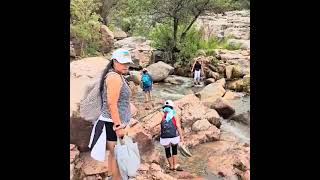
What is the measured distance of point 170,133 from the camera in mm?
3965

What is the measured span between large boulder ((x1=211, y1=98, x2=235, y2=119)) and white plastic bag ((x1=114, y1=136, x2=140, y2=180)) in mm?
761

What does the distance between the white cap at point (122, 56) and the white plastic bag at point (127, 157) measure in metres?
0.59

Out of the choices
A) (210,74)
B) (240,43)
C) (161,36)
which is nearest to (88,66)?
(161,36)

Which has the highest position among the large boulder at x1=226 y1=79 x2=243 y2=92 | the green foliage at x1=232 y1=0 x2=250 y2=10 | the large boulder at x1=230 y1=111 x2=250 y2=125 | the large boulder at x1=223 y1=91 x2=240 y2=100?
the green foliage at x1=232 y1=0 x2=250 y2=10

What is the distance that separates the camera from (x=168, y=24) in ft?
13.6

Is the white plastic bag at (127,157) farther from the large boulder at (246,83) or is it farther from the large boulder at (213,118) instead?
the large boulder at (246,83)

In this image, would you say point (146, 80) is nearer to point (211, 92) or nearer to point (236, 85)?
point (211, 92)

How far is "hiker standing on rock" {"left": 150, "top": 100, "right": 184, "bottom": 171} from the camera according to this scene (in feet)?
12.9

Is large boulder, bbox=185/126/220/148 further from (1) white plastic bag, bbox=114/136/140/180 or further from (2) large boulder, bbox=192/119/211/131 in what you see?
(1) white plastic bag, bbox=114/136/140/180

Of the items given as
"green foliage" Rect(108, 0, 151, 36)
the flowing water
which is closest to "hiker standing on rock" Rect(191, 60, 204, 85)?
the flowing water

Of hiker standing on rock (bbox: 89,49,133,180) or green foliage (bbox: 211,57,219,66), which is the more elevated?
green foliage (bbox: 211,57,219,66)

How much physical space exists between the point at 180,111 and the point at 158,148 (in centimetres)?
36
